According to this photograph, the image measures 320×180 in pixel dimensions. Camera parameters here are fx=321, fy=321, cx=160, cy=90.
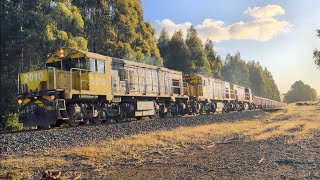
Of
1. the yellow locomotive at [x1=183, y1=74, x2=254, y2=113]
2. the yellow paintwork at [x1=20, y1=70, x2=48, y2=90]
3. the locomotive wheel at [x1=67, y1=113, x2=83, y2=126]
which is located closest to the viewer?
the yellow paintwork at [x1=20, y1=70, x2=48, y2=90]

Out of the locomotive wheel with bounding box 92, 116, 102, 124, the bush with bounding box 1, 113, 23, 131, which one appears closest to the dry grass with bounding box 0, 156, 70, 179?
the locomotive wheel with bounding box 92, 116, 102, 124

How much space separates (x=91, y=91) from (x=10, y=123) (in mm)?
10160

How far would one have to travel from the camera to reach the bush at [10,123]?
22203mm

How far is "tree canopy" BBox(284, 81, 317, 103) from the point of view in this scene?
16450 cm

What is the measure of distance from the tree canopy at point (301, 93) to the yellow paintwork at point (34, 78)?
168493 mm

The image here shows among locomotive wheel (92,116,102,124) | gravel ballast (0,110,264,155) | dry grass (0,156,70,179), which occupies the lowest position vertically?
dry grass (0,156,70,179)

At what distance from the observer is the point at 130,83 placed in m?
18.8

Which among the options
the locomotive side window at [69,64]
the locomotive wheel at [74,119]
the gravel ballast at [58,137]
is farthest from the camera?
the locomotive side window at [69,64]

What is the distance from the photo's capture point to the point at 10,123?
878 inches

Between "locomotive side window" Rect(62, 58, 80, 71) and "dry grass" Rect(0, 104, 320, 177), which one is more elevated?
"locomotive side window" Rect(62, 58, 80, 71)

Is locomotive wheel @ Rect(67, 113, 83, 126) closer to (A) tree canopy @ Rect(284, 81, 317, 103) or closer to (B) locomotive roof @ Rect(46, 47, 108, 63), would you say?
(B) locomotive roof @ Rect(46, 47, 108, 63)

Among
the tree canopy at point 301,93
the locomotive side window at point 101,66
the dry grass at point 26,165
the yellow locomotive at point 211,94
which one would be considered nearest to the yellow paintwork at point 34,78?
the locomotive side window at point 101,66

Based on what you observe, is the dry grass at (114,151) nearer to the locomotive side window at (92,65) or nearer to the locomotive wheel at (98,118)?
the locomotive wheel at (98,118)

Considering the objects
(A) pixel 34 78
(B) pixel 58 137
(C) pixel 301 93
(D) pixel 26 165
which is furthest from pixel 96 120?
(C) pixel 301 93
